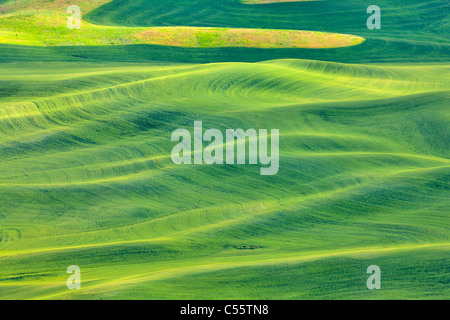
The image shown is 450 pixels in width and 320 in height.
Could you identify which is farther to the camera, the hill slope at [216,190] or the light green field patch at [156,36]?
the light green field patch at [156,36]

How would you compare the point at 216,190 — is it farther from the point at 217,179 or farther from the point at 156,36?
the point at 156,36

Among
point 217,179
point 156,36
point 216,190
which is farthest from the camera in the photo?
point 156,36

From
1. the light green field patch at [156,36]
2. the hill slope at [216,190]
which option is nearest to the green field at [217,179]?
the hill slope at [216,190]

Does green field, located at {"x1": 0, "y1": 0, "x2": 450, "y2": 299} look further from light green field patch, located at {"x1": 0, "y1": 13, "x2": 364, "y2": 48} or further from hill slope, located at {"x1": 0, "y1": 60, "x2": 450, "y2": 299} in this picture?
light green field patch, located at {"x1": 0, "y1": 13, "x2": 364, "y2": 48}

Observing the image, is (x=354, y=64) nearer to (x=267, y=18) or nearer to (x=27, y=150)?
(x=267, y=18)

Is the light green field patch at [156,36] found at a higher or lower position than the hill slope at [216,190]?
higher

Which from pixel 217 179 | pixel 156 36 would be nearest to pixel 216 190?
pixel 217 179

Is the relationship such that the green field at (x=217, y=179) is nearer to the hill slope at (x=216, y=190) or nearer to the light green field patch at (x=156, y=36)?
the hill slope at (x=216, y=190)

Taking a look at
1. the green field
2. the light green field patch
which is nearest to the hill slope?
the green field

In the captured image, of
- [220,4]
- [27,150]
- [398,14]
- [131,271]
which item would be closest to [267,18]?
[220,4]
